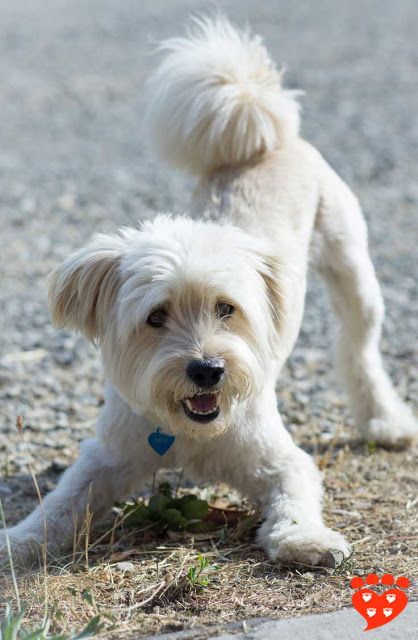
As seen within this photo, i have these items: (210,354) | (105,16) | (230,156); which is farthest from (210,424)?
(105,16)

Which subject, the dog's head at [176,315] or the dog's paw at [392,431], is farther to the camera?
the dog's paw at [392,431]

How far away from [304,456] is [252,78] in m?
2.44

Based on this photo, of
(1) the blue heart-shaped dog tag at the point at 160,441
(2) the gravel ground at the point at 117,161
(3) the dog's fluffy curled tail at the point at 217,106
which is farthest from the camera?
(2) the gravel ground at the point at 117,161

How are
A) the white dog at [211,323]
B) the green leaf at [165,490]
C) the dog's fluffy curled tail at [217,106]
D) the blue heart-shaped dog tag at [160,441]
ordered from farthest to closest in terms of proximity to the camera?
the dog's fluffy curled tail at [217,106] < the green leaf at [165,490] < the blue heart-shaped dog tag at [160,441] < the white dog at [211,323]

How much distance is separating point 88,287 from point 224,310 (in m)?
0.59

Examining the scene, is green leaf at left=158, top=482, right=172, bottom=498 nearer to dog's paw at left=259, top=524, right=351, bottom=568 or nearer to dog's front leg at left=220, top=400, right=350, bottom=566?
dog's front leg at left=220, top=400, right=350, bottom=566

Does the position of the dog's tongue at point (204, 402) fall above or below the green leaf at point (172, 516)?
above

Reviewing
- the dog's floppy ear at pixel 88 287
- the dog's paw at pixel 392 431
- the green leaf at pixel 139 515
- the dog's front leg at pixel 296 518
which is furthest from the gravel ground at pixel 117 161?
the dog's front leg at pixel 296 518

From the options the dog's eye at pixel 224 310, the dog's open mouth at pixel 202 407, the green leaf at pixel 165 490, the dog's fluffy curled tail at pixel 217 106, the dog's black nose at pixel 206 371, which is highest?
the dog's fluffy curled tail at pixel 217 106

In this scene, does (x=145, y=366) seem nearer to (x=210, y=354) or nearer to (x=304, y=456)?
(x=210, y=354)

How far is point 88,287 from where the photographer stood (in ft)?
14.4

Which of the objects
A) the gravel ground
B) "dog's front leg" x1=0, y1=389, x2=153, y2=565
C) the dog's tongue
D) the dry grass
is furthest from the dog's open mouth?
the gravel ground

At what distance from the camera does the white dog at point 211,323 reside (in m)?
4.16

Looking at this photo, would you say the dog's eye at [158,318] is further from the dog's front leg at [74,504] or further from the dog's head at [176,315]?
the dog's front leg at [74,504]
